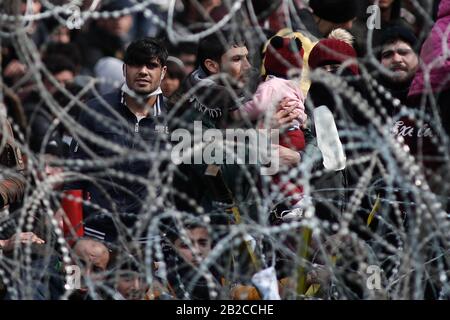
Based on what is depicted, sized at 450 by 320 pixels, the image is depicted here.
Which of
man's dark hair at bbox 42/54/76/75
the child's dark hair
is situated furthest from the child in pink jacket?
man's dark hair at bbox 42/54/76/75

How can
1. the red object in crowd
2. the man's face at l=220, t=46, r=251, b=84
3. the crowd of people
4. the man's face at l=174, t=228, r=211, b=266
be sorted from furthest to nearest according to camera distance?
1. the man's face at l=220, t=46, r=251, b=84
2. the red object in crowd
3. the man's face at l=174, t=228, r=211, b=266
4. the crowd of people

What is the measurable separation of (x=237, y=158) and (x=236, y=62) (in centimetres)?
151

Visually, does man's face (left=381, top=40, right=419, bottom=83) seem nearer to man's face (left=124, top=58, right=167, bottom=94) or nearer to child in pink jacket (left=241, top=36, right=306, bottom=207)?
child in pink jacket (left=241, top=36, right=306, bottom=207)

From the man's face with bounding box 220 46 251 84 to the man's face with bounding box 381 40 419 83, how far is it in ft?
2.41

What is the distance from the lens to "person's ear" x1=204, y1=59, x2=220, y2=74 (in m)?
6.95

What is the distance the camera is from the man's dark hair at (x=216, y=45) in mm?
6906

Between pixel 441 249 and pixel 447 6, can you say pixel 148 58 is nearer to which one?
pixel 447 6

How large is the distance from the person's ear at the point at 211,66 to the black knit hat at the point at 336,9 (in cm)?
82

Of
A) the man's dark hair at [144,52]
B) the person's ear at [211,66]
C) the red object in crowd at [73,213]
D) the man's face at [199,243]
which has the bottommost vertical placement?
the man's face at [199,243]

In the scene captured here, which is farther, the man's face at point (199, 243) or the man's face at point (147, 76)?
the man's face at point (147, 76)

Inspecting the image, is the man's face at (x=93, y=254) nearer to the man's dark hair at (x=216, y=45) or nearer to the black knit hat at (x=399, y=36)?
the man's dark hair at (x=216, y=45)

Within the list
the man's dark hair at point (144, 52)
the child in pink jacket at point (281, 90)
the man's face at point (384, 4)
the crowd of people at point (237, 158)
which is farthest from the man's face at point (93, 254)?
the man's face at point (384, 4)

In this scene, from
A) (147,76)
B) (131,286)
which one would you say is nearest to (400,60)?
(147,76)

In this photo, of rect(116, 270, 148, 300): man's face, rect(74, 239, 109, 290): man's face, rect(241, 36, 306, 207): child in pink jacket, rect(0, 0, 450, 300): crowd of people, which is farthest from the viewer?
rect(241, 36, 306, 207): child in pink jacket
